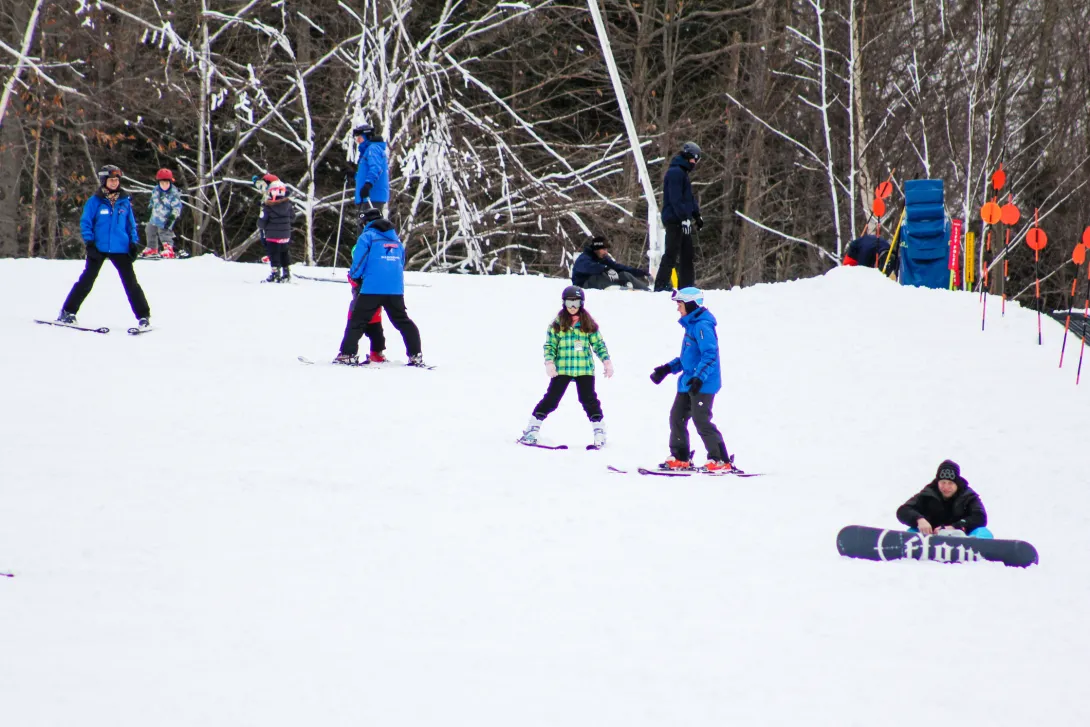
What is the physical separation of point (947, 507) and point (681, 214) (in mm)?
7704

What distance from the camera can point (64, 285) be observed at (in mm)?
14719

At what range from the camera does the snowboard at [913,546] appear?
6.37m

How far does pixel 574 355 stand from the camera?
9086mm

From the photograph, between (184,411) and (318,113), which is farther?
(318,113)

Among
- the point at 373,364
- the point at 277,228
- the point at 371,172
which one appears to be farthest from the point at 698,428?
the point at 277,228

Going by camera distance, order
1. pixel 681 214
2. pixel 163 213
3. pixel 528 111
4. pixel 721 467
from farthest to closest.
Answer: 1. pixel 528 111
2. pixel 163 213
3. pixel 681 214
4. pixel 721 467

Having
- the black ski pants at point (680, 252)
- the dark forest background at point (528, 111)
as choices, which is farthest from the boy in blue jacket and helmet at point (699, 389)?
the dark forest background at point (528, 111)

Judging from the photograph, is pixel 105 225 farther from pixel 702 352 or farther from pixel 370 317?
pixel 702 352

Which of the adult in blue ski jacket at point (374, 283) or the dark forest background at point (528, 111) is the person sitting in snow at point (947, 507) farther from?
the dark forest background at point (528, 111)

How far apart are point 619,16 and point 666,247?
528 inches

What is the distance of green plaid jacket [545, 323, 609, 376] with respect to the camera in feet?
29.8

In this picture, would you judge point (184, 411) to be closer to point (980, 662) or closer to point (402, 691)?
point (402, 691)

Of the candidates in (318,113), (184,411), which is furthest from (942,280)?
(318,113)

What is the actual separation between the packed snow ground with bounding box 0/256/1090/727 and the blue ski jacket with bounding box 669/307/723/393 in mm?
740
